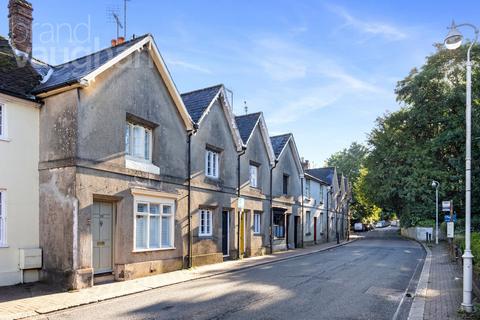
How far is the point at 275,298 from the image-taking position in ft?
33.9

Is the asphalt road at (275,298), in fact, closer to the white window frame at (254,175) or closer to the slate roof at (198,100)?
the slate roof at (198,100)

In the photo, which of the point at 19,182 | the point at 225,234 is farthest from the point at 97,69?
the point at 225,234

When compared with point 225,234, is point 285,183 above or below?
above

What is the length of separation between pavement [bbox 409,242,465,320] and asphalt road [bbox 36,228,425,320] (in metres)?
0.36

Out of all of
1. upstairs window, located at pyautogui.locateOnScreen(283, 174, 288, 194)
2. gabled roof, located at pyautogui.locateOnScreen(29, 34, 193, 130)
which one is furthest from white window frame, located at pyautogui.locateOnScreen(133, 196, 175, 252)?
upstairs window, located at pyautogui.locateOnScreen(283, 174, 288, 194)

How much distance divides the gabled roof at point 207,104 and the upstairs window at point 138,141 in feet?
9.53

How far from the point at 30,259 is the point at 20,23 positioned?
834 centimetres

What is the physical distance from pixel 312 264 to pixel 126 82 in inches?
444

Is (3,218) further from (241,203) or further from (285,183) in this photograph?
(285,183)

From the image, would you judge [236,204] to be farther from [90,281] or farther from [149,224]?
[90,281]

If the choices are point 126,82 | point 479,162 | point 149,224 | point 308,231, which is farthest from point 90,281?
point 479,162

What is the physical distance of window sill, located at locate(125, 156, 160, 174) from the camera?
1371cm

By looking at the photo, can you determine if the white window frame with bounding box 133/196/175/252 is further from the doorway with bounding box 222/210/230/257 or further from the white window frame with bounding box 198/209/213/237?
the doorway with bounding box 222/210/230/257

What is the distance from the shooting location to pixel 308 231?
107 feet
